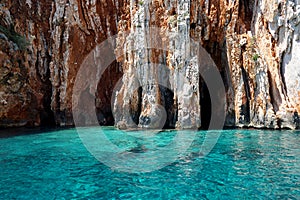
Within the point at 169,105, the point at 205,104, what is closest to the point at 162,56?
the point at 169,105

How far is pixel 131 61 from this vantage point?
18453 mm

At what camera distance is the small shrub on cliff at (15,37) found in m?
20.3

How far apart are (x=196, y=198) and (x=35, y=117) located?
19.9 m

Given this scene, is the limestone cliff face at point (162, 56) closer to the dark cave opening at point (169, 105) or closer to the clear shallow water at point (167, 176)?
the dark cave opening at point (169, 105)

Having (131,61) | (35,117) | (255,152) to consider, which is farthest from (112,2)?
(255,152)

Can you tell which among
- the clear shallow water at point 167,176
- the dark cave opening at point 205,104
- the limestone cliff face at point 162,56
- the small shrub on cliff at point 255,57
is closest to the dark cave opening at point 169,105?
the limestone cliff face at point 162,56

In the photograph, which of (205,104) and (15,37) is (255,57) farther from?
(15,37)

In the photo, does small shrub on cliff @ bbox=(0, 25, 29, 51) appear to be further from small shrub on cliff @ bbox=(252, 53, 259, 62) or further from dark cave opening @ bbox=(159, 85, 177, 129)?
small shrub on cliff @ bbox=(252, 53, 259, 62)

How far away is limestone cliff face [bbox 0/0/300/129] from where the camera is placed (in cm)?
1627

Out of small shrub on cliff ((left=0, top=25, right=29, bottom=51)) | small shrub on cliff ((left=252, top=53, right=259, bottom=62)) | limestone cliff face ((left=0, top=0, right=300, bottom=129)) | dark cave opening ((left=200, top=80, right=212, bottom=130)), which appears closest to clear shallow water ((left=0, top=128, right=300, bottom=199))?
limestone cliff face ((left=0, top=0, right=300, bottom=129))

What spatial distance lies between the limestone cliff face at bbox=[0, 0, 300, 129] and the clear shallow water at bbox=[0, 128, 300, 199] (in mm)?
6204

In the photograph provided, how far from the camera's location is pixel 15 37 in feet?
68.4

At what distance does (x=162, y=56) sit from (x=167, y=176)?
1220 cm

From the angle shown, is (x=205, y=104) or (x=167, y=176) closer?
(x=167, y=176)
